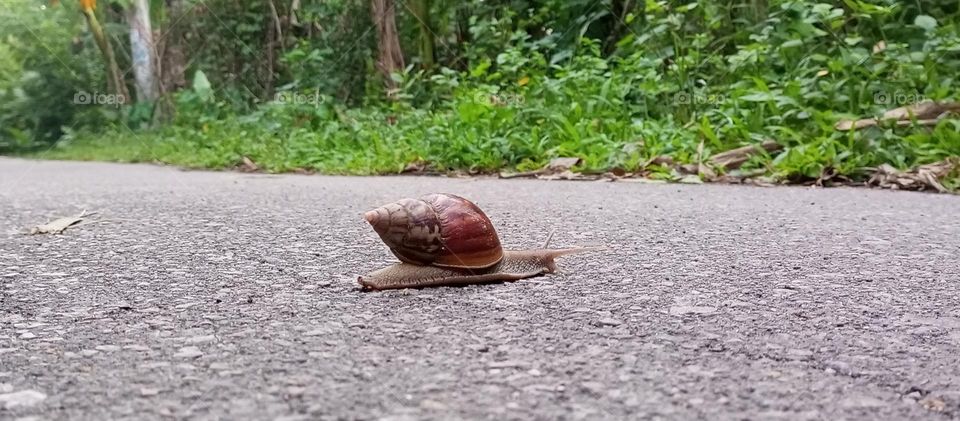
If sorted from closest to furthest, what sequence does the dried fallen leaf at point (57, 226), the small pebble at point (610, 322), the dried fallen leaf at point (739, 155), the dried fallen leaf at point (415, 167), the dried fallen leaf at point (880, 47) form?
the small pebble at point (610, 322) < the dried fallen leaf at point (57, 226) < the dried fallen leaf at point (739, 155) < the dried fallen leaf at point (880, 47) < the dried fallen leaf at point (415, 167)

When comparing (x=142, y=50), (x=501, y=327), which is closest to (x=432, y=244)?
(x=501, y=327)

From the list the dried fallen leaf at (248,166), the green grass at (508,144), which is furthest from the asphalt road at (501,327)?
the dried fallen leaf at (248,166)

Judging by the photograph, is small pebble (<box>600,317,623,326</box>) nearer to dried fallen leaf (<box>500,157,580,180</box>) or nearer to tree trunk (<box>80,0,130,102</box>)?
dried fallen leaf (<box>500,157,580,180</box>)

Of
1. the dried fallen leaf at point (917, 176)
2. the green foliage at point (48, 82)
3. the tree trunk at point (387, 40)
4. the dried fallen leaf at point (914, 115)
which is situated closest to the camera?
the dried fallen leaf at point (917, 176)

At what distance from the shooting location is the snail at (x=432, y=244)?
144 centimetres

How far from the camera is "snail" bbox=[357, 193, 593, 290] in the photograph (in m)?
1.44

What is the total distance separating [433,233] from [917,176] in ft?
9.47

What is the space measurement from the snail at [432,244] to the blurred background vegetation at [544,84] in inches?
106

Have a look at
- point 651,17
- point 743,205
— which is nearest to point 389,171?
point 651,17

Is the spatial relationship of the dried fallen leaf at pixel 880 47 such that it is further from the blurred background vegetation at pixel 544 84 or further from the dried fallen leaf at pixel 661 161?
the dried fallen leaf at pixel 661 161

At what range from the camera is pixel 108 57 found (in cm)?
1130

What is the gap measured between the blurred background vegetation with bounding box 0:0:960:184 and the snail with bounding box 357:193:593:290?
8.87 ft

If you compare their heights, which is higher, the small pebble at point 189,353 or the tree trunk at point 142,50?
the tree trunk at point 142,50

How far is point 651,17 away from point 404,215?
14.3ft
